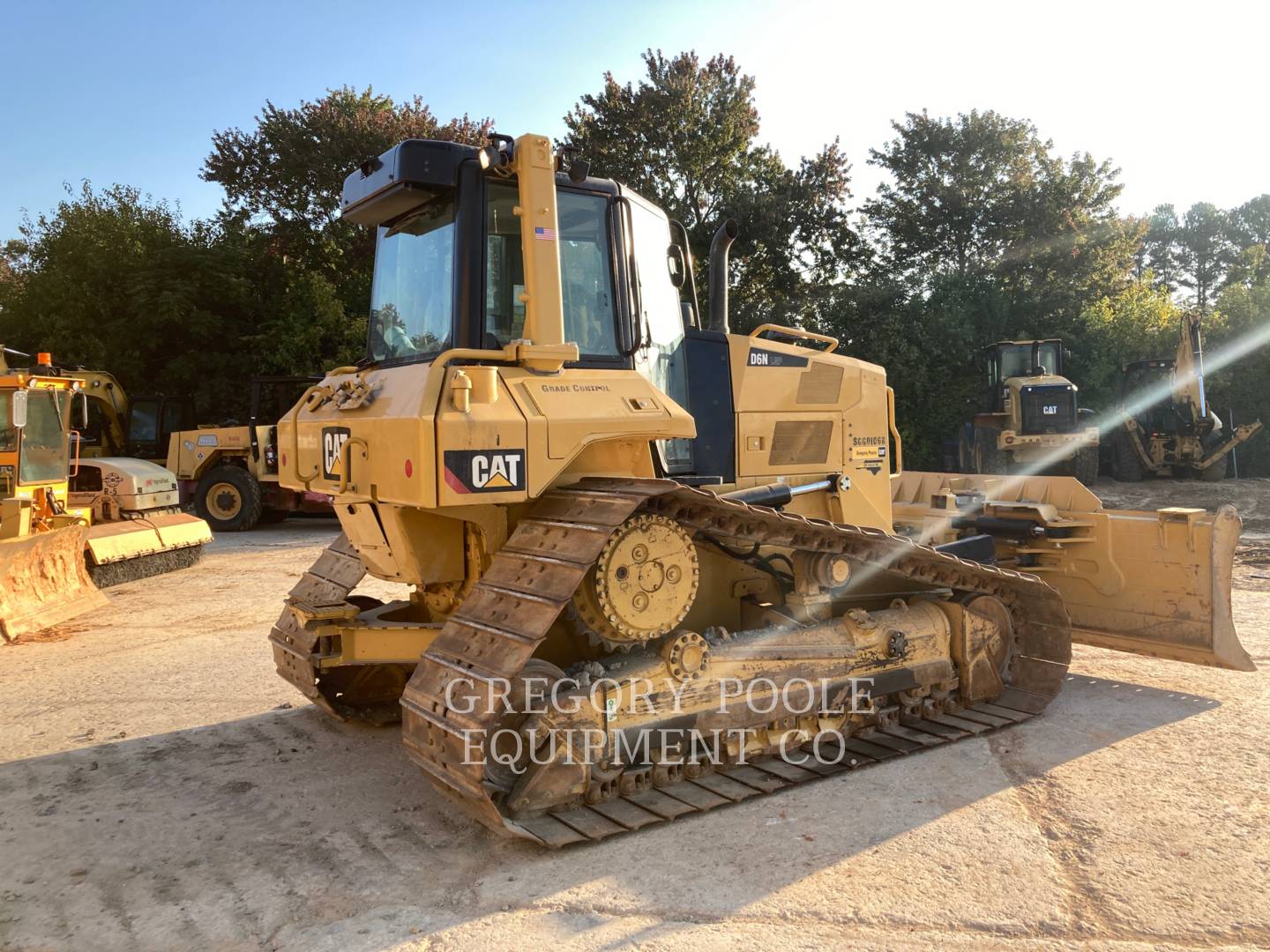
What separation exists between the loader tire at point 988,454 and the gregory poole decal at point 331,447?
646 inches

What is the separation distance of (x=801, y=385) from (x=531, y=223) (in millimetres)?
2245

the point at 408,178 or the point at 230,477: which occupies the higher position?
the point at 408,178

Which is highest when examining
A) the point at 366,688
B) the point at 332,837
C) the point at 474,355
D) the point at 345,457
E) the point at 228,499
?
the point at 474,355

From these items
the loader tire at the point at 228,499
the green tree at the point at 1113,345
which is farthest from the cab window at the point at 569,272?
the green tree at the point at 1113,345

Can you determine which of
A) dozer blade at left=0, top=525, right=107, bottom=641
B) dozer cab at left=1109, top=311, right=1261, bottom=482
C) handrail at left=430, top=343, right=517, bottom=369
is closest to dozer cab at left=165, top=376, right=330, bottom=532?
dozer blade at left=0, top=525, right=107, bottom=641

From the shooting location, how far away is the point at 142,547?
1116 cm

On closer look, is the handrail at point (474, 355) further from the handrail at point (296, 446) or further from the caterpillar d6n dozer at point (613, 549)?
the handrail at point (296, 446)

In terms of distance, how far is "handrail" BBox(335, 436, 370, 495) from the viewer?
13.7 feet

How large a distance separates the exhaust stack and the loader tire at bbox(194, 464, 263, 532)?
42.3ft

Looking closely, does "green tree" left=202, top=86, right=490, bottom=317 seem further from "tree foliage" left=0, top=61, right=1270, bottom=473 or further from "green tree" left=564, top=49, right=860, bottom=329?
"green tree" left=564, top=49, right=860, bottom=329

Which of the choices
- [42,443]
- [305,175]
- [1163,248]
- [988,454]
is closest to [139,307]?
[305,175]

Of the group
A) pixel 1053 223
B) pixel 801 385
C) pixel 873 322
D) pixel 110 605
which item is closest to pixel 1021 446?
pixel 873 322

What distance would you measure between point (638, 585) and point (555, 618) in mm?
634

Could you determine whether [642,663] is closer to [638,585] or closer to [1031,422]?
[638,585]
